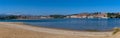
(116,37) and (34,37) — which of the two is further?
(34,37)

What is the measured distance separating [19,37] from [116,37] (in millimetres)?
6410

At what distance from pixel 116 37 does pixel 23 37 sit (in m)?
6.25

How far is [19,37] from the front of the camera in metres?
18.5

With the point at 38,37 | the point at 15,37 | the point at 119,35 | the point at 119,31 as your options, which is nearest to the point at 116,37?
the point at 119,35

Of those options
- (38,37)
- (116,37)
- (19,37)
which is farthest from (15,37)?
(116,37)

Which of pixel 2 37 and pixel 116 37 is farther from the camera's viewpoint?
pixel 2 37

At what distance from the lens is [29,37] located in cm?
1884

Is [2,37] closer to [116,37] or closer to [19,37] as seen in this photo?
[19,37]

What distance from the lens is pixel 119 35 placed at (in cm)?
1698

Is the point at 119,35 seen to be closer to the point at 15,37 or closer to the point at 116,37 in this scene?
the point at 116,37

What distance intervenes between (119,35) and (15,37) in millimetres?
6771

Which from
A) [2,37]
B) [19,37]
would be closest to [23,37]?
[19,37]

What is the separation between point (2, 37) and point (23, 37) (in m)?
1.52

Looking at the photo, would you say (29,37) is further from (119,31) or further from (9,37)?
(119,31)
